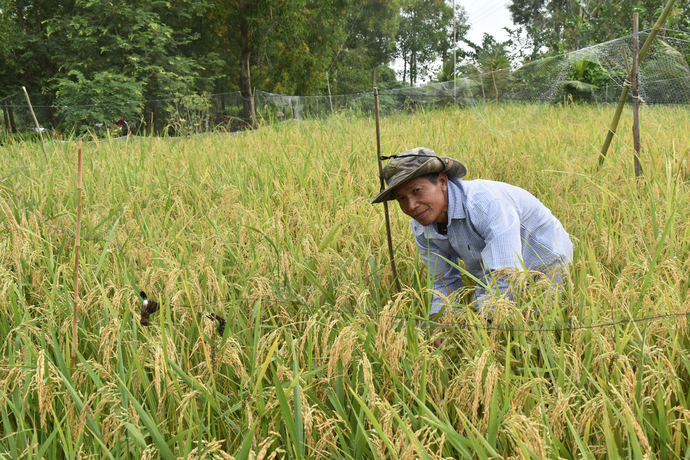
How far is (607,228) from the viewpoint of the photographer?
2229 mm

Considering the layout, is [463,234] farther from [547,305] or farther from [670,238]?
[670,238]

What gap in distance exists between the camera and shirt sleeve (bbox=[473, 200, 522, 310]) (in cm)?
183

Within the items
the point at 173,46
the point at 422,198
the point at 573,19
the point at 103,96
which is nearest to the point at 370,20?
the point at 573,19

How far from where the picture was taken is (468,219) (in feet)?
6.81

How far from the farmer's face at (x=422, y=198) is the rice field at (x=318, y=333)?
0.28 m

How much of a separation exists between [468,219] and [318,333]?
2.84ft

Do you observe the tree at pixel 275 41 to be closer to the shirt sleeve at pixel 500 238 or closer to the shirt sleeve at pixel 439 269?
the shirt sleeve at pixel 439 269

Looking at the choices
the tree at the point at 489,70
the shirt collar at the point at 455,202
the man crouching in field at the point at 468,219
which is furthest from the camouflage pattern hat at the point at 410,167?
the tree at the point at 489,70

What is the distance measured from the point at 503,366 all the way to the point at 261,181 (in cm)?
254

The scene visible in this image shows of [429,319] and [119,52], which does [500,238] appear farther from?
[119,52]

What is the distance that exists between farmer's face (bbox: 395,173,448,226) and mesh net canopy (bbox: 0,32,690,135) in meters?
2.11

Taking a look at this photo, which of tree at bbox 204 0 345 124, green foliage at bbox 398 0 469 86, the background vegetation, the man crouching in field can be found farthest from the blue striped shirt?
green foliage at bbox 398 0 469 86

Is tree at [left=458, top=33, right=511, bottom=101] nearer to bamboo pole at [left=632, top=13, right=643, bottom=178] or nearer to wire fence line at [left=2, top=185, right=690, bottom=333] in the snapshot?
bamboo pole at [left=632, top=13, right=643, bottom=178]

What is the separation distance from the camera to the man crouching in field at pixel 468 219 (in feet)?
6.16
